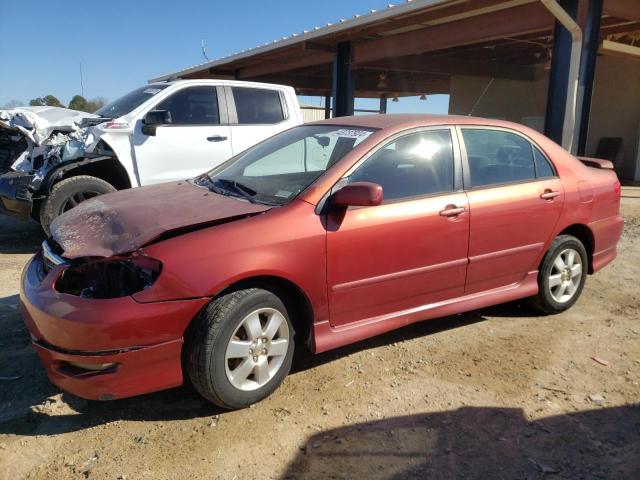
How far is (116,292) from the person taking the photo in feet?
8.71

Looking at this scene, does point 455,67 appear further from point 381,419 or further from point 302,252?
point 381,419

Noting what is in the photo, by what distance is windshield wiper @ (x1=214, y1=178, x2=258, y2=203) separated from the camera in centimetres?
332

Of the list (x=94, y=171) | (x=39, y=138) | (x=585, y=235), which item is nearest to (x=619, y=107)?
(x=585, y=235)

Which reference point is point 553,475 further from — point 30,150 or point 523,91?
point 523,91

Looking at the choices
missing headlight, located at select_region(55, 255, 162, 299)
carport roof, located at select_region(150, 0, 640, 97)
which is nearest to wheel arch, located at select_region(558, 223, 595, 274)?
missing headlight, located at select_region(55, 255, 162, 299)

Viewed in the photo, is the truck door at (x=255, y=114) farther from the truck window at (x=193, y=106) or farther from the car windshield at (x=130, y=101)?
the car windshield at (x=130, y=101)

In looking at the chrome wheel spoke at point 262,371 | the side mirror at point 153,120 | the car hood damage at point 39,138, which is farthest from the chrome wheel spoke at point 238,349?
the car hood damage at point 39,138

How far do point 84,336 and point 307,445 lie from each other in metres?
1.23

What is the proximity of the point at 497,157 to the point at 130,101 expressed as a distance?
15.6 feet

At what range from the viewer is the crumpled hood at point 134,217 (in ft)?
9.07

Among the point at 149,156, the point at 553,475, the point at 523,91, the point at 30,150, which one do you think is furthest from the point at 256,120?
the point at 523,91

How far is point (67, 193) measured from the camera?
5.76m

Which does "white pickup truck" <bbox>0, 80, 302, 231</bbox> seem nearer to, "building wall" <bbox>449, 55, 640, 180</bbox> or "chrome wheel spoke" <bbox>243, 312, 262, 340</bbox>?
"chrome wheel spoke" <bbox>243, 312, 262, 340</bbox>

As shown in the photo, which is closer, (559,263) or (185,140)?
(559,263)
